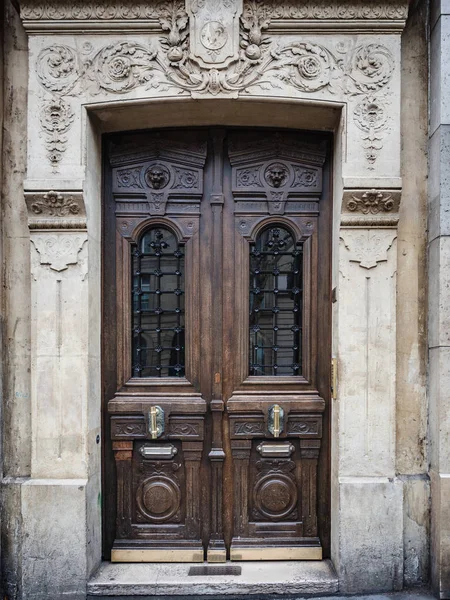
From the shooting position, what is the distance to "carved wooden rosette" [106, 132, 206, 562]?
5.17 meters

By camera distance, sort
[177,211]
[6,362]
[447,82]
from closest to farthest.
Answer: [447,82], [6,362], [177,211]

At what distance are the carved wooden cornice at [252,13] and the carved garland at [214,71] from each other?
0.05m

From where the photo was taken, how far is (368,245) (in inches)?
188

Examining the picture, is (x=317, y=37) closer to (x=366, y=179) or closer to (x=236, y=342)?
(x=366, y=179)

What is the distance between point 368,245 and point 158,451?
9.14ft

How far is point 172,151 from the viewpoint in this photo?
527 cm

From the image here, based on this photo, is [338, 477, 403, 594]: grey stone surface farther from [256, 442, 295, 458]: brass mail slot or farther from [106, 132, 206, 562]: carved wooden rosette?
[106, 132, 206, 562]: carved wooden rosette

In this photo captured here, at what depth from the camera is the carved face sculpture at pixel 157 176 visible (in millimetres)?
5230

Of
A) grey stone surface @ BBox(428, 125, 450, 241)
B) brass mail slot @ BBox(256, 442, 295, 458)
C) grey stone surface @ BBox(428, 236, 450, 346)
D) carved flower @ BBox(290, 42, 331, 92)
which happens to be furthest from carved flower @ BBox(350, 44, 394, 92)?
brass mail slot @ BBox(256, 442, 295, 458)

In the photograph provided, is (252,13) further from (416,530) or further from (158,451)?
(416,530)

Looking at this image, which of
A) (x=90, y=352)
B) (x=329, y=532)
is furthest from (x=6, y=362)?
(x=329, y=532)

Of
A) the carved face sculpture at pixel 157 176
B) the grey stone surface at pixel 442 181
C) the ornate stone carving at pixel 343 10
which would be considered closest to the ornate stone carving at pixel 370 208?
the grey stone surface at pixel 442 181

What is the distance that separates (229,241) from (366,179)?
1.42m

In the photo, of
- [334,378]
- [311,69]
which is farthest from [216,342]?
[311,69]
